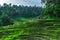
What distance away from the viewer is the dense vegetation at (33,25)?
42.2 meters

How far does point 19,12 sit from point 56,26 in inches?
1815

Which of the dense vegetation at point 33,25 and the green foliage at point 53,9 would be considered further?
the green foliage at point 53,9

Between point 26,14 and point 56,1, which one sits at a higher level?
point 56,1

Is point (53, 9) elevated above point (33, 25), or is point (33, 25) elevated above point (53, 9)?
point (53, 9)

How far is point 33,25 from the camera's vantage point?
54500mm

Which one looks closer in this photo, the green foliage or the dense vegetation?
the dense vegetation

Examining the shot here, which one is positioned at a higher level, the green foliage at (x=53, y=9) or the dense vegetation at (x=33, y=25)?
the green foliage at (x=53, y=9)

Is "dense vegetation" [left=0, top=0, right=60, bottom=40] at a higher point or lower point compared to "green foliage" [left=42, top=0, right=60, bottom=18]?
lower

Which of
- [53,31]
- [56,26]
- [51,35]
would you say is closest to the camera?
[51,35]

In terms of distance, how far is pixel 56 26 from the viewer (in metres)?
51.4

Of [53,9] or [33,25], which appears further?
[53,9]

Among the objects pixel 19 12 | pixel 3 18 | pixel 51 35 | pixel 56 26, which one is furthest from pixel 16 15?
pixel 51 35

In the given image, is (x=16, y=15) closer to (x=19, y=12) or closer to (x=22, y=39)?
(x=19, y=12)

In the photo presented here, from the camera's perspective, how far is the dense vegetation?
4219cm
